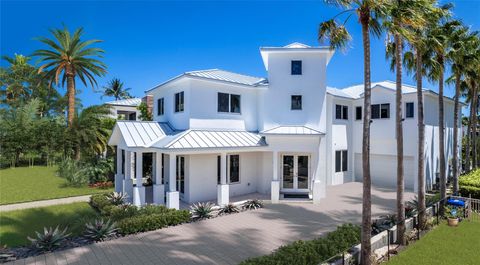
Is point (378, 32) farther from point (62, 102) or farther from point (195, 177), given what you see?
point (62, 102)

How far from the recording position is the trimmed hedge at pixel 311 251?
7.72m

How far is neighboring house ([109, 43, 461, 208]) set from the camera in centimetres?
1619

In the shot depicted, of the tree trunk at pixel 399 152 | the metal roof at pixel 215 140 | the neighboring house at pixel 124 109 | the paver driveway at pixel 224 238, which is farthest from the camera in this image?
the neighboring house at pixel 124 109

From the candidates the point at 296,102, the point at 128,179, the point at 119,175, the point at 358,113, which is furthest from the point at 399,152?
the point at 119,175

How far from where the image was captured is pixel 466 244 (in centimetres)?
1082

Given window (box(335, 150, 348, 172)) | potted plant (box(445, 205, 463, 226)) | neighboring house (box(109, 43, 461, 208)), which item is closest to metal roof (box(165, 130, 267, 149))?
neighboring house (box(109, 43, 461, 208))

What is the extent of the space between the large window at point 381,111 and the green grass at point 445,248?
1154 centimetres

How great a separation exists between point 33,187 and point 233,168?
52.0ft

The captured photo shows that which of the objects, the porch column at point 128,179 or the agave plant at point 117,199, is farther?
the porch column at point 128,179

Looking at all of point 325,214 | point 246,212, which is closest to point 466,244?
point 325,214

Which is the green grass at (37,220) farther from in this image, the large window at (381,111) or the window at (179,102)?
the large window at (381,111)

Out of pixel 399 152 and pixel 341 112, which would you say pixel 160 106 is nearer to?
pixel 341 112

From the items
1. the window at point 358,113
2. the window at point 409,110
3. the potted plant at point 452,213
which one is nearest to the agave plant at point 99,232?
the potted plant at point 452,213

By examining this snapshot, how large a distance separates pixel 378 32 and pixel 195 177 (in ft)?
40.3
